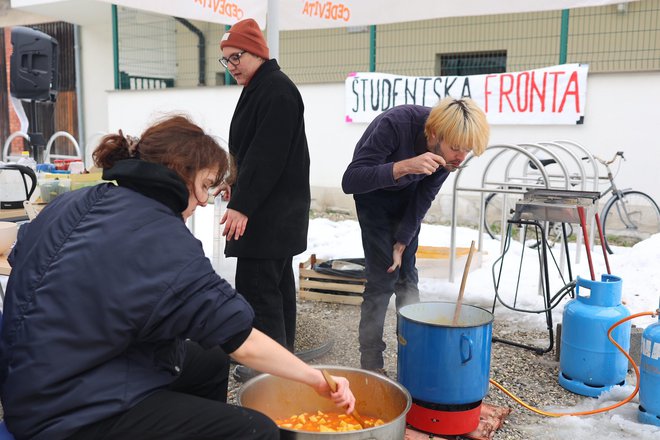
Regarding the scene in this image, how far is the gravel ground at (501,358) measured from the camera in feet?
10.4

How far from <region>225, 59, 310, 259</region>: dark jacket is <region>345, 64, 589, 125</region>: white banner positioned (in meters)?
5.60

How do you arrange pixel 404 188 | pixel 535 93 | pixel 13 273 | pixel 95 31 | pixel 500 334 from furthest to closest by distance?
pixel 95 31
pixel 535 93
pixel 500 334
pixel 404 188
pixel 13 273

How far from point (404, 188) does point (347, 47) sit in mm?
9486

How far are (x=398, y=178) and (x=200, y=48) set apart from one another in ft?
37.1

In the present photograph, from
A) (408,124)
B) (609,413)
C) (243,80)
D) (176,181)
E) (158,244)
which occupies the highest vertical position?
(243,80)

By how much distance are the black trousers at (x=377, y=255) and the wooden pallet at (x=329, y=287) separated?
1.52 m

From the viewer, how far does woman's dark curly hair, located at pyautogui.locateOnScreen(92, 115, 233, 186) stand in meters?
1.79

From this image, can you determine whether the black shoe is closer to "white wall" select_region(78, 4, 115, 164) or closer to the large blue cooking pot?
the large blue cooking pot

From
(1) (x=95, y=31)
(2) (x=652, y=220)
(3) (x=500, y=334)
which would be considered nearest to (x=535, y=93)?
(2) (x=652, y=220)

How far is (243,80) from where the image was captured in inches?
119

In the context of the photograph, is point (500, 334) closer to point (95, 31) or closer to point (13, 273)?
point (13, 273)

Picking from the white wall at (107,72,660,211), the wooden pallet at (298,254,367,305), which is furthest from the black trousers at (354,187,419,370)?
the white wall at (107,72,660,211)

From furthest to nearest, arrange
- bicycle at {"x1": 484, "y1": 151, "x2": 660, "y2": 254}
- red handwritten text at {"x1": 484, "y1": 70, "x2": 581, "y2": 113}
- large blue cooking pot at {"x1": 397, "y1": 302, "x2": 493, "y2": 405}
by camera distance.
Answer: red handwritten text at {"x1": 484, "y1": 70, "x2": 581, "y2": 113}, bicycle at {"x1": 484, "y1": 151, "x2": 660, "y2": 254}, large blue cooking pot at {"x1": 397, "y1": 302, "x2": 493, "y2": 405}

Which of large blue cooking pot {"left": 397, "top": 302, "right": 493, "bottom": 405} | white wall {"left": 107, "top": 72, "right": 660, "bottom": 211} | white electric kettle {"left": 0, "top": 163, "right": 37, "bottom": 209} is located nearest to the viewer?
large blue cooking pot {"left": 397, "top": 302, "right": 493, "bottom": 405}
